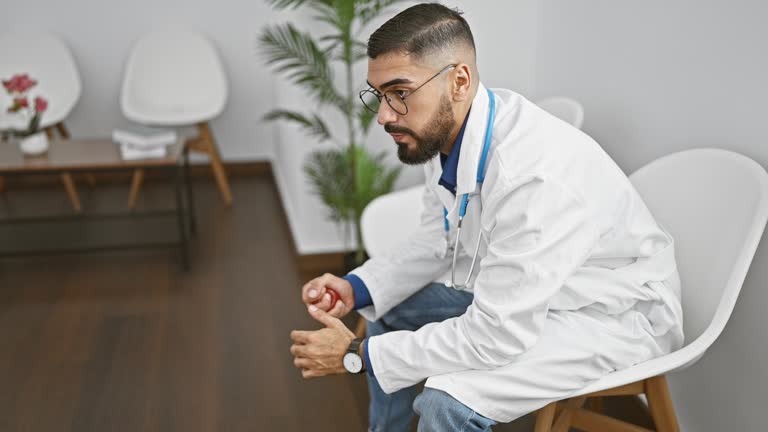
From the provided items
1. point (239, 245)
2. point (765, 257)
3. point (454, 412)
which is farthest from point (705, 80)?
point (239, 245)

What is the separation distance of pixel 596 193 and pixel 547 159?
4.8 inches

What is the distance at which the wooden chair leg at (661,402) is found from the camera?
1.55 m

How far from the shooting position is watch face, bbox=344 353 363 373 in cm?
151

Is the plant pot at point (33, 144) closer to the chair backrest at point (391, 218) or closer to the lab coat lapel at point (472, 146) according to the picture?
the chair backrest at point (391, 218)

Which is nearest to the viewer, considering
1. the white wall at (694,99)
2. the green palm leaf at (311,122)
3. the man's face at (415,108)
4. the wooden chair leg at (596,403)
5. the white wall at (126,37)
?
the man's face at (415,108)

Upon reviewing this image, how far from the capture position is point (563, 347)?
4.66ft

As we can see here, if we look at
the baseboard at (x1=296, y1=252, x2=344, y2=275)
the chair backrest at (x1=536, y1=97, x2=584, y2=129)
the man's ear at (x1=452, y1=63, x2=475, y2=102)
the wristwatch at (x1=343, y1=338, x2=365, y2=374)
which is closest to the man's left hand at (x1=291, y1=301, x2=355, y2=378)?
the wristwatch at (x1=343, y1=338, x2=365, y2=374)

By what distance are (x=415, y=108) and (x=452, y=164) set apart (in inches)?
6.6

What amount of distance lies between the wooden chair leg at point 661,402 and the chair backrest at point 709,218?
0.14 meters

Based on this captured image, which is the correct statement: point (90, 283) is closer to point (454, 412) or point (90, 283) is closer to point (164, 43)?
point (164, 43)

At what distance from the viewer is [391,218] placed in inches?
91.3

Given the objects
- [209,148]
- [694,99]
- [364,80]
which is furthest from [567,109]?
[209,148]

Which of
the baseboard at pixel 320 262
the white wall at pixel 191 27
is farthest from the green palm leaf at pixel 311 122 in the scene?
the white wall at pixel 191 27

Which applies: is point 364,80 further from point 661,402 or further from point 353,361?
point 661,402
